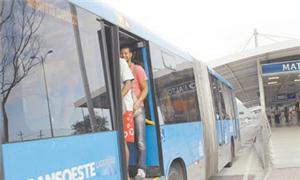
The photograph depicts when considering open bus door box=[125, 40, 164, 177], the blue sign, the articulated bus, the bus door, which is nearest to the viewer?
the articulated bus

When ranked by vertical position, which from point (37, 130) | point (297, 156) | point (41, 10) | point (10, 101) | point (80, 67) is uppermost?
point (41, 10)

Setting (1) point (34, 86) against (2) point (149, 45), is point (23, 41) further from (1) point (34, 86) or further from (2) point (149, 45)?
(2) point (149, 45)

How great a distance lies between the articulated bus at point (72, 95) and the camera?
12.1 ft

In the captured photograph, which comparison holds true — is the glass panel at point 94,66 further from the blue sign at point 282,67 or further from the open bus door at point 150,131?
the blue sign at point 282,67

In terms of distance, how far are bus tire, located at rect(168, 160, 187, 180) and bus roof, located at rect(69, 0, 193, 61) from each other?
76.1 inches

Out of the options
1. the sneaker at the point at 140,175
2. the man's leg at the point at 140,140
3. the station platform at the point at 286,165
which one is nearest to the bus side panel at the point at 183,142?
the man's leg at the point at 140,140

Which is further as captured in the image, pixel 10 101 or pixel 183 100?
pixel 183 100

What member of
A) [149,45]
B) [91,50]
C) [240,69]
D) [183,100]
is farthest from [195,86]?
[240,69]

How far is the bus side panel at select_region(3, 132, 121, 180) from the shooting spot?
350 centimetres

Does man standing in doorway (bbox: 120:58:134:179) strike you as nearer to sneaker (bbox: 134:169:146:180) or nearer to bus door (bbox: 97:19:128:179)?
sneaker (bbox: 134:169:146:180)

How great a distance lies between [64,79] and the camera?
4.38 m

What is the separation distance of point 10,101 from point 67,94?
2.65ft

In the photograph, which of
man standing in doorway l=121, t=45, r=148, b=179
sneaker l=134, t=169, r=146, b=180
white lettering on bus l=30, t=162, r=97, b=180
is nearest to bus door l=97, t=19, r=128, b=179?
white lettering on bus l=30, t=162, r=97, b=180

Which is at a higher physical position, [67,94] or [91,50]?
[91,50]
